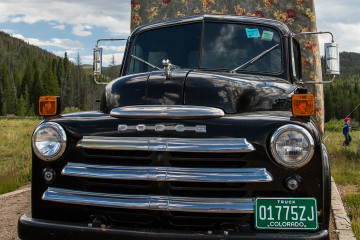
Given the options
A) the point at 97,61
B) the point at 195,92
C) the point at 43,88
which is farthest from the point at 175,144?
the point at 43,88

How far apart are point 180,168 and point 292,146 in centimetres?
72

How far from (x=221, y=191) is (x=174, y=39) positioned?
7.45ft

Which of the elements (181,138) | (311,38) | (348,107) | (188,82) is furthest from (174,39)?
(348,107)

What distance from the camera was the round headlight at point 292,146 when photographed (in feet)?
7.91

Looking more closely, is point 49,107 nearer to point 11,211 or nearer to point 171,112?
point 171,112

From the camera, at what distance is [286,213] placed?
2338 millimetres

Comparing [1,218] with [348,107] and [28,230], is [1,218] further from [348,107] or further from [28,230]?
[348,107]

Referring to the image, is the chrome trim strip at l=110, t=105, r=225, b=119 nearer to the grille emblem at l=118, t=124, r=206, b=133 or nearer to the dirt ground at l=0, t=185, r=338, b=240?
the grille emblem at l=118, t=124, r=206, b=133

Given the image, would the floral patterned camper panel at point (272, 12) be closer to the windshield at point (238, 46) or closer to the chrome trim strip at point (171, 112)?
Answer: the windshield at point (238, 46)

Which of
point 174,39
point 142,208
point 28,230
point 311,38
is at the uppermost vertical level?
point 311,38

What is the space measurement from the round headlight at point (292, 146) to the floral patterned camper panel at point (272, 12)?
377cm

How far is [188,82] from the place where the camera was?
9.59ft

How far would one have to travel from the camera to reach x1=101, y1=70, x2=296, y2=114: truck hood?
284cm

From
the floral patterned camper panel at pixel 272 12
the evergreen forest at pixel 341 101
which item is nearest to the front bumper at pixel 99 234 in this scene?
the floral patterned camper panel at pixel 272 12
